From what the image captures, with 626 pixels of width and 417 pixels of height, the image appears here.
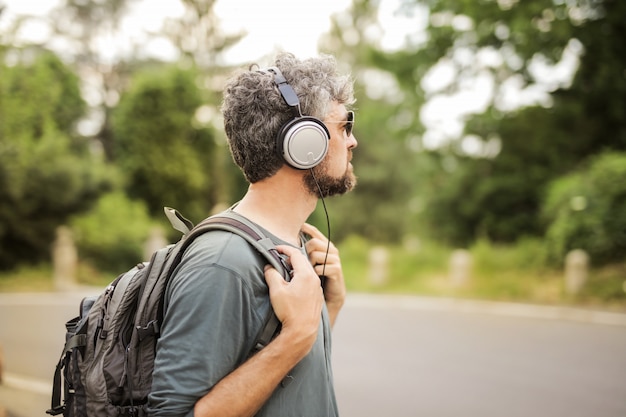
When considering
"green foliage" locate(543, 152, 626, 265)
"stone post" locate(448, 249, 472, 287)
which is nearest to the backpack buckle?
"green foliage" locate(543, 152, 626, 265)

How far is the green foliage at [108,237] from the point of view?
Answer: 17.1 m

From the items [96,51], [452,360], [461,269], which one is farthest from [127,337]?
[96,51]

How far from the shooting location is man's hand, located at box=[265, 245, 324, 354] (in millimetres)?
1536

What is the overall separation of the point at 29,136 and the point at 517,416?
14875 millimetres

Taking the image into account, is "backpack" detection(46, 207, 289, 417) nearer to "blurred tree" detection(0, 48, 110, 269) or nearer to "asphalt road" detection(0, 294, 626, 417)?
"asphalt road" detection(0, 294, 626, 417)

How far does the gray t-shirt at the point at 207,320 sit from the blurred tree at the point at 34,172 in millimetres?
13883

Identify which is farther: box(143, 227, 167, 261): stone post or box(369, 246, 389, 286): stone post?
box(143, 227, 167, 261): stone post

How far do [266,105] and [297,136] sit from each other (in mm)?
130

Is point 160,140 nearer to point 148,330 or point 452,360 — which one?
Result: point 452,360

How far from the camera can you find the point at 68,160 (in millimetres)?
16547

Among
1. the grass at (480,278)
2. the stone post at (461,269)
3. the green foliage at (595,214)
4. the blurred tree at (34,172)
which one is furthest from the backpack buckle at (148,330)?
the blurred tree at (34,172)

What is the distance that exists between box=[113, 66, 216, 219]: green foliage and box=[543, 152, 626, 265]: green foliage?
505 inches

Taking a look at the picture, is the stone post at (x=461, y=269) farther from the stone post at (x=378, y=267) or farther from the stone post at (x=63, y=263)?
the stone post at (x=63, y=263)

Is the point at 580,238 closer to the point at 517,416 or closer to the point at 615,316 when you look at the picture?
the point at 615,316
